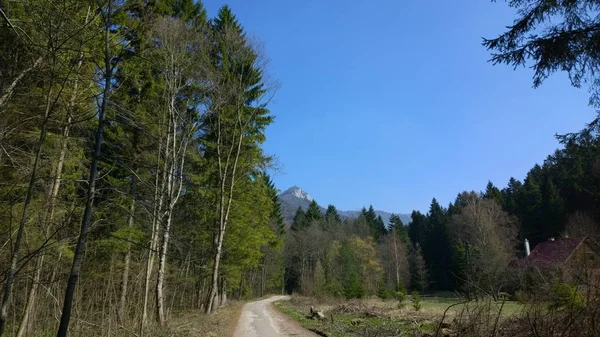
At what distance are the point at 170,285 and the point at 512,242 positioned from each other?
47.0 m

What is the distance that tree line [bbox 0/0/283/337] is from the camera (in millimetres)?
4227

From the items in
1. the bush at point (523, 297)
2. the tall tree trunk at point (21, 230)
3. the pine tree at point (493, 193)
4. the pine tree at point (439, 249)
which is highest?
the pine tree at point (493, 193)

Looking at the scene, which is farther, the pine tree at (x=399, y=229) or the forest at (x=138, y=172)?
the pine tree at (x=399, y=229)

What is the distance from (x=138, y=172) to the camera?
40.7 feet

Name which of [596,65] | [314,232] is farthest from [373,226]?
[596,65]

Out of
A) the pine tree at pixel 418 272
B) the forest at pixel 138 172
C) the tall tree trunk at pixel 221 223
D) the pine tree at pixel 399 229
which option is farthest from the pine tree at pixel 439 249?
the tall tree trunk at pixel 221 223

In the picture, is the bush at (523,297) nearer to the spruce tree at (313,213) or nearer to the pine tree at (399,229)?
the pine tree at (399,229)

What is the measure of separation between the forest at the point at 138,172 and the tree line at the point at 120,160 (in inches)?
2.4

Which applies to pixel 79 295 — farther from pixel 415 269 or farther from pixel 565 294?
pixel 415 269

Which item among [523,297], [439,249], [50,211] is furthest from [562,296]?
[439,249]

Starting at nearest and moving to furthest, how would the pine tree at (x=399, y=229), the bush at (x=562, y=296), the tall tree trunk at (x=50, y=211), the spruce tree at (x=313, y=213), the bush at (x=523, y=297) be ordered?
the bush at (x=562, y=296), the bush at (x=523, y=297), the tall tree trunk at (x=50, y=211), the pine tree at (x=399, y=229), the spruce tree at (x=313, y=213)

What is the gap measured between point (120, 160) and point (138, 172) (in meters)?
8.35

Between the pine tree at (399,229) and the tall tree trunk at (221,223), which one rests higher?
the pine tree at (399,229)

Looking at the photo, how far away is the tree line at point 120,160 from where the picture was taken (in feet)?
13.9
